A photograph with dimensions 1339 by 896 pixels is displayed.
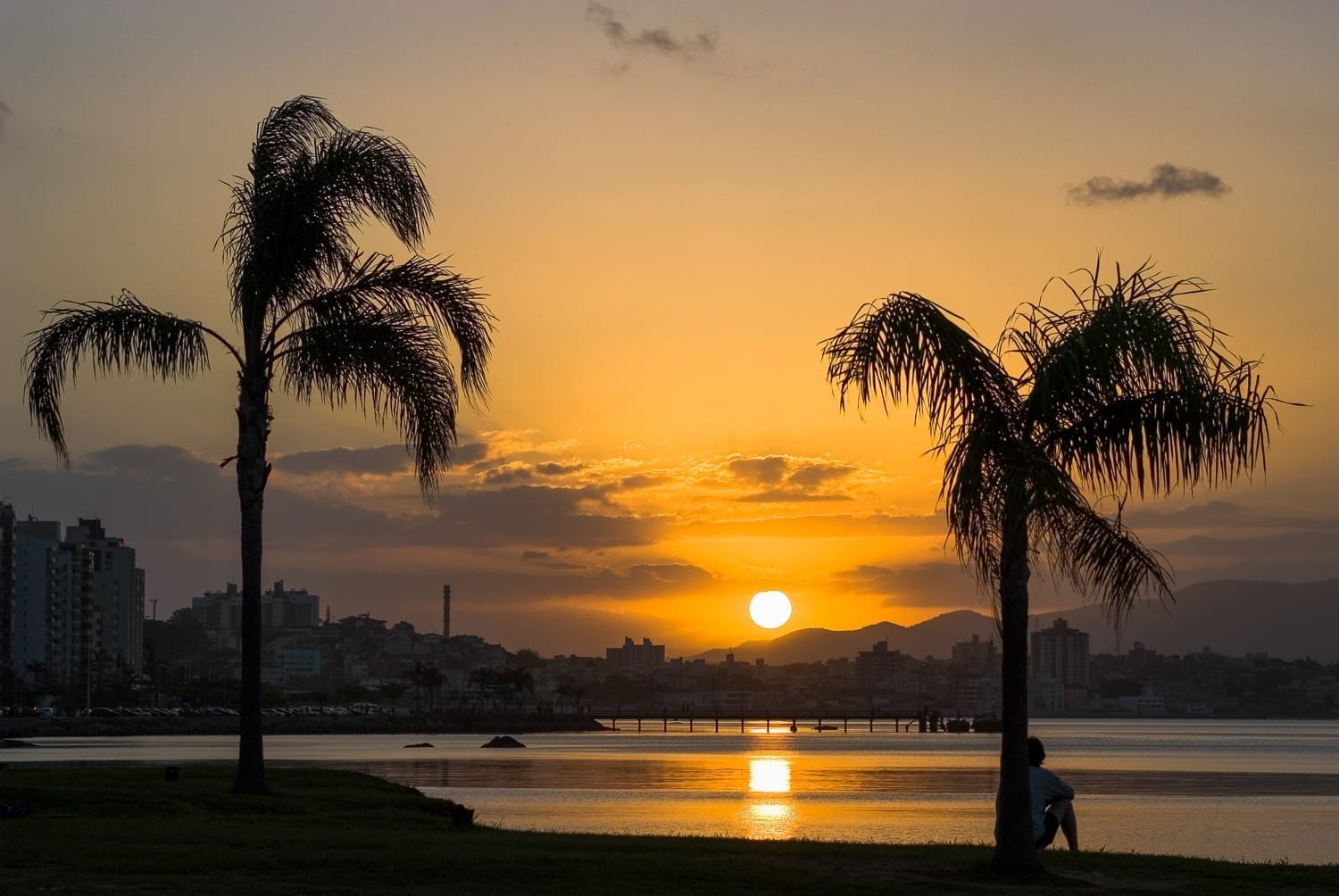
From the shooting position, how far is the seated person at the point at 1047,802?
1959 cm

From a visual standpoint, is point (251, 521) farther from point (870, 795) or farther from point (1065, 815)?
point (870, 795)

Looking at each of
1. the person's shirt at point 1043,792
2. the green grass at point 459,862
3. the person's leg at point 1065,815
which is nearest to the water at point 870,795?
the green grass at point 459,862

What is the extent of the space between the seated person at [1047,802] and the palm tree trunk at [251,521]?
1242 cm

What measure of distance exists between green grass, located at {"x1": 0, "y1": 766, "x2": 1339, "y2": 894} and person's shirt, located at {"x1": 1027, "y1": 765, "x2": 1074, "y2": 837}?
1.85ft

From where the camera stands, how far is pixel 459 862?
17.9 m

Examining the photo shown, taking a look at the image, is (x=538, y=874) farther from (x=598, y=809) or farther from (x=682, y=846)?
(x=598, y=809)

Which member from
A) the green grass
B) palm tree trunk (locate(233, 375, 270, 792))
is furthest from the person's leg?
palm tree trunk (locate(233, 375, 270, 792))

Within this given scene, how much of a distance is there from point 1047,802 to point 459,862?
7076mm

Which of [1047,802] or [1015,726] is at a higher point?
[1015,726]

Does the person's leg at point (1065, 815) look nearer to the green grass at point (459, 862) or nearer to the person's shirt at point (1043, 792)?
the person's shirt at point (1043, 792)

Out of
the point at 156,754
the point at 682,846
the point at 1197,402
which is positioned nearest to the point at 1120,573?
the point at 1197,402

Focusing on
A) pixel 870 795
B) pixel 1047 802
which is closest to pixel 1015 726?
pixel 1047 802

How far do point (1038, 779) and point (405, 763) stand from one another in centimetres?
7948

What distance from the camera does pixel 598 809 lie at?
51219 millimetres
